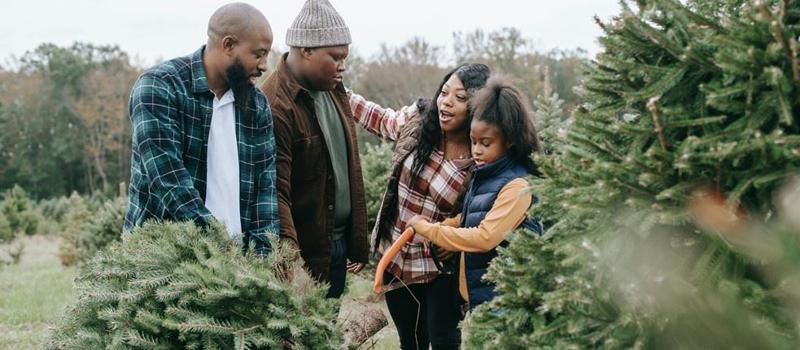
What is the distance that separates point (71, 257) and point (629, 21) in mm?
12615

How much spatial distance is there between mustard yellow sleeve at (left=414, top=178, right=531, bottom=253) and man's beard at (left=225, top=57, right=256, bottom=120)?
3.22 feet

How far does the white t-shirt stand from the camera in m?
3.86

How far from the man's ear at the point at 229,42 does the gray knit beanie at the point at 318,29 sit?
1.64ft

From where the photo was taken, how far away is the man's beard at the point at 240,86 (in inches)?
151

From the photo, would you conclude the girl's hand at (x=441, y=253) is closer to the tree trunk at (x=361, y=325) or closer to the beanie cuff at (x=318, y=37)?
the tree trunk at (x=361, y=325)

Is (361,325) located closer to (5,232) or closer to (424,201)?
(424,201)

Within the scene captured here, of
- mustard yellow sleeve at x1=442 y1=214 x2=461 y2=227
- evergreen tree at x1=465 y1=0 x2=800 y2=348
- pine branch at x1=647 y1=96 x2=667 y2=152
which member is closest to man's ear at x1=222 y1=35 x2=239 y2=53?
mustard yellow sleeve at x1=442 y1=214 x2=461 y2=227

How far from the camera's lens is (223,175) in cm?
386

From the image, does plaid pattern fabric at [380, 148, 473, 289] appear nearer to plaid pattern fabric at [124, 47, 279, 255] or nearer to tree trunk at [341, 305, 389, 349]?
tree trunk at [341, 305, 389, 349]

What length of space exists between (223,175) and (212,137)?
181mm

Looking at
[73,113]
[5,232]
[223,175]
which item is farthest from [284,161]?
[73,113]

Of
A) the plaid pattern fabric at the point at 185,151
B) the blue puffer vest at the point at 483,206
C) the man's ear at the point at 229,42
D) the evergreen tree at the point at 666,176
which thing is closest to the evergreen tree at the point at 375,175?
the blue puffer vest at the point at 483,206

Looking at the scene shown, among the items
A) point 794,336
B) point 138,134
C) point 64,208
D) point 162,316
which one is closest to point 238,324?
point 162,316

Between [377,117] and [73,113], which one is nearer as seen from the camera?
[377,117]
